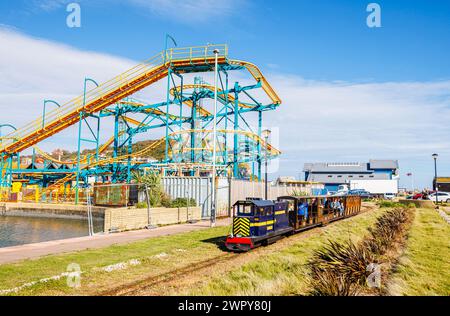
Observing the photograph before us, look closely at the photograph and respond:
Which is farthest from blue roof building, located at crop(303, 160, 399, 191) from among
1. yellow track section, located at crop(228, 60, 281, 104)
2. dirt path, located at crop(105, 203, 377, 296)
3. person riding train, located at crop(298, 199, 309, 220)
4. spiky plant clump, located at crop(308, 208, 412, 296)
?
spiky plant clump, located at crop(308, 208, 412, 296)

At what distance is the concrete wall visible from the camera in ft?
69.4

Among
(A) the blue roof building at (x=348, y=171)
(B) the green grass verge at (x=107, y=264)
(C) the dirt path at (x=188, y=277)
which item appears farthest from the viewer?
(A) the blue roof building at (x=348, y=171)

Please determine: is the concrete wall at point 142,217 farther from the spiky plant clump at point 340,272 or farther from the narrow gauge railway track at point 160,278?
the spiky plant clump at point 340,272

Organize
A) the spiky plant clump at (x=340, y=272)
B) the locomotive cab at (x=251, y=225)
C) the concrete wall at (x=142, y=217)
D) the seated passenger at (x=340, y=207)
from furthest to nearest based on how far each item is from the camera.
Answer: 1. the seated passenger at (x=340, y=207)
2. the concrete wall at (x=142, y=217)
3. the locomotive cab at (x=251, y=225)
4. the spiky plant clump at (x=340, y=272)

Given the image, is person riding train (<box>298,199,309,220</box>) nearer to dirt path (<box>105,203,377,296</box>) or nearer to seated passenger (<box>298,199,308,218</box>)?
seated passenger (<box>298,199,308,218</box>)

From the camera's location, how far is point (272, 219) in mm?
17516

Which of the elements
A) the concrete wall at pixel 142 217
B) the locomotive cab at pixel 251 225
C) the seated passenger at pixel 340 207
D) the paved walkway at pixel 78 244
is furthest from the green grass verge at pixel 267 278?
the seated passenger at pixel 340 207

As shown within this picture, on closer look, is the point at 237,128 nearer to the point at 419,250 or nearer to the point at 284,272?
the point at 419,250

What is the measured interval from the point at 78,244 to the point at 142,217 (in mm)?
6810

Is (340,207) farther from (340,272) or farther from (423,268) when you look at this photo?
(340,272)

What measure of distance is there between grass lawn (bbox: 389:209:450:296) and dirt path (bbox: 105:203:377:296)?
504 centimetres

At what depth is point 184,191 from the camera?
3002 centimetres

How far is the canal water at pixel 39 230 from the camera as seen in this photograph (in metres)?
24.9

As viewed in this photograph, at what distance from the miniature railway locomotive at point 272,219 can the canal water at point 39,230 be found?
14.8m
